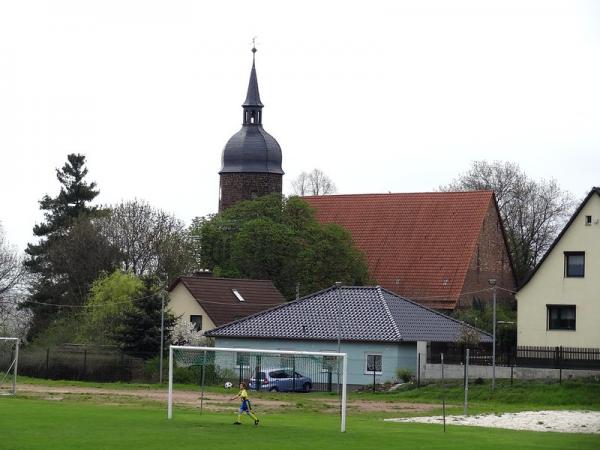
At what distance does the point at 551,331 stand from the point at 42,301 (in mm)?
42080

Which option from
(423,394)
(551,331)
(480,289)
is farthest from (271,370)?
(480,289)

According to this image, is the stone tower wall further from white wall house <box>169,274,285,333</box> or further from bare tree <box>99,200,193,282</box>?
white wall house <box>169,274,285,333</box>

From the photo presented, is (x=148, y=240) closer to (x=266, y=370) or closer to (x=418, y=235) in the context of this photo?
(x=418, y=235)

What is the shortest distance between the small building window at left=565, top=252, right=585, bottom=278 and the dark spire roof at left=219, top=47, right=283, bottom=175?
3873 centimetres

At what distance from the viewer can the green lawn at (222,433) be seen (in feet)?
90.4

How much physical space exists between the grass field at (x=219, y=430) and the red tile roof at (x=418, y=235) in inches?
1348

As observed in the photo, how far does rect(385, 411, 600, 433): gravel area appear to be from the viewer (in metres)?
35.2

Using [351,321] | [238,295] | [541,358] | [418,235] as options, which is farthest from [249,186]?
[541,358]

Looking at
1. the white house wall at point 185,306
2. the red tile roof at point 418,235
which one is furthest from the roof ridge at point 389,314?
the red tile roof at point 418,235

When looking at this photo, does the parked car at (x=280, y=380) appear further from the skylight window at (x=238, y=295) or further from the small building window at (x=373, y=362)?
the skylight window at (x=238, y=295)

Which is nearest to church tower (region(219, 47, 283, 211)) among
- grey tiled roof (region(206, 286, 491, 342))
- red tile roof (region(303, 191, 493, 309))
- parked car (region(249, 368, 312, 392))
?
red tile roof (region(303, 191, 493, 309))

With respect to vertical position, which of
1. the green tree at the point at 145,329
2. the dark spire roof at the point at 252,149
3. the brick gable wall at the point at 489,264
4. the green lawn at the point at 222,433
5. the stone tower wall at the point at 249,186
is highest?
the dark spire roof at the point at 252,149

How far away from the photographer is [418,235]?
84.6 metres

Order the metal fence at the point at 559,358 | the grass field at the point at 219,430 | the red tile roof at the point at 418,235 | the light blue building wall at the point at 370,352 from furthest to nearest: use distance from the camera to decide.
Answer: the red tile roof at the point at 418,235
the light blue building wall at the point at 370,352
the metal fence at the point at 559,358
the grass field at the point at 219,430
